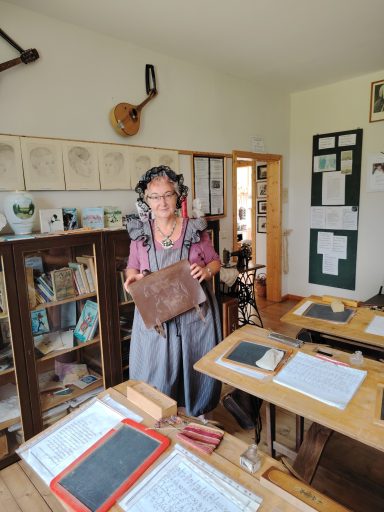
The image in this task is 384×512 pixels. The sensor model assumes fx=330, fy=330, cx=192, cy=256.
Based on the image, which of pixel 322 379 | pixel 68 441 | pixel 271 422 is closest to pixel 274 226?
pixel 271 422

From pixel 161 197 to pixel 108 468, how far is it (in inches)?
48.7

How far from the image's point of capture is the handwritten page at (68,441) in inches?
35.4

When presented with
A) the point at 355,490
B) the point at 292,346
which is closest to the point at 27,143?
the point at 292,346

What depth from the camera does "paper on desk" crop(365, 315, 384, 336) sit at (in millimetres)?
1662

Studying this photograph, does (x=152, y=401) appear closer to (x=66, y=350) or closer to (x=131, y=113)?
(x=66, y=350)

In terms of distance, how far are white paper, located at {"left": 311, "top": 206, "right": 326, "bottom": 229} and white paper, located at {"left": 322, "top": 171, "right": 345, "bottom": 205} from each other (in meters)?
0.11

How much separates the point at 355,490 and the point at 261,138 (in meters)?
3.43

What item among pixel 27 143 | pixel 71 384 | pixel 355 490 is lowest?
pixel 355 490

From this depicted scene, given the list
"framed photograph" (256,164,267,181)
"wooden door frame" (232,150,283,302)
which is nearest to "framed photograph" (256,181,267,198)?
"framed photograph" (256,164,267,181)

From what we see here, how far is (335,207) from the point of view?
4.14 meters

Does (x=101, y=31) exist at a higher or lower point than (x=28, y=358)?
higher

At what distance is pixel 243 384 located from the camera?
122 cm

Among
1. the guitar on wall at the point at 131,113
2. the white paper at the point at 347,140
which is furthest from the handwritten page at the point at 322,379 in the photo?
the white paper at the point at 347,140

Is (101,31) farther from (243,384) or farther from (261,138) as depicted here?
(243,384)
